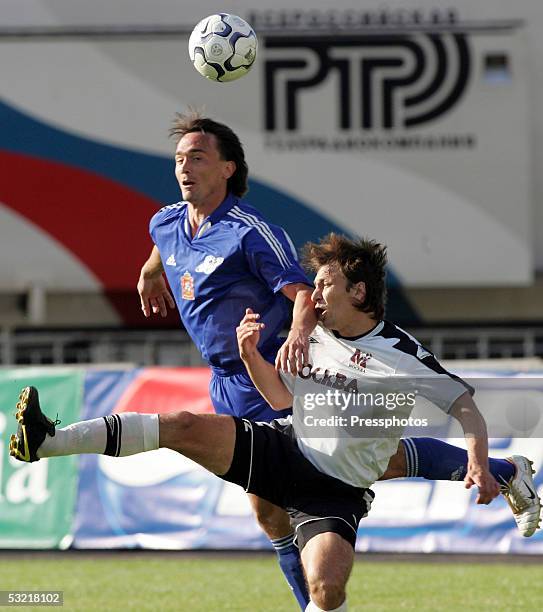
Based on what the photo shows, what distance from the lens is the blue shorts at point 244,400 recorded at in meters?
7.37

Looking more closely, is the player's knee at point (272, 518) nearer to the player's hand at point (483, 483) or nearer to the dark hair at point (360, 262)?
the dark hair at point (360, 262)

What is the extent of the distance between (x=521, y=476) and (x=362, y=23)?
10.8 meters

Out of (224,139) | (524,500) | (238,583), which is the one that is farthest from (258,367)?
(238,583)

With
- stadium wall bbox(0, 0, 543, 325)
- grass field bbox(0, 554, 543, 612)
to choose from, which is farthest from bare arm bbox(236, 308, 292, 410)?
stadium wall bbox(0, 0, 543, 325)

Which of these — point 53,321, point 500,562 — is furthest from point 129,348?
point 500,562

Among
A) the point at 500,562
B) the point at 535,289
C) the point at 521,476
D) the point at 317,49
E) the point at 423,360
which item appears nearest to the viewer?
the point at 423,360

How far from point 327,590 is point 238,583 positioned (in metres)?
3.84

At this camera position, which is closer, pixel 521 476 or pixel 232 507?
pixel 521 476

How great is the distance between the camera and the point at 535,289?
18062 millimetres

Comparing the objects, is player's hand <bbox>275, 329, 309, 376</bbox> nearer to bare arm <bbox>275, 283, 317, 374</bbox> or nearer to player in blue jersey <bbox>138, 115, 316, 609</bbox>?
bare arm <bbox>275, 283, 317, 374</bbox>

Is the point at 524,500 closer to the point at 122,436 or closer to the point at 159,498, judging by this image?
the point at 122,436

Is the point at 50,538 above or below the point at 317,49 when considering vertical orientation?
below

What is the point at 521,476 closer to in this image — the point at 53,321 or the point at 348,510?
the point at 348,510

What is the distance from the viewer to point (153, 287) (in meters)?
8.09
